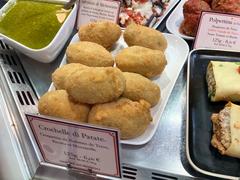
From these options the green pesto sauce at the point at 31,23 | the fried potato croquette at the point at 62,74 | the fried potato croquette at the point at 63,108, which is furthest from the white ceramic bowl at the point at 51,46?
the fried potato croquette at the point at 63,108

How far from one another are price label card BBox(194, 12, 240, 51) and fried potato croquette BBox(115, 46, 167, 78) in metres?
0.19

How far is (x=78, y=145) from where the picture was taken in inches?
32.0

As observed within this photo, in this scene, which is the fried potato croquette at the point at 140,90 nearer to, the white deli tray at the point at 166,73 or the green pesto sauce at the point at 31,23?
the white deli tray at the point at 166,73

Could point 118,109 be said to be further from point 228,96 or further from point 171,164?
point 228,96

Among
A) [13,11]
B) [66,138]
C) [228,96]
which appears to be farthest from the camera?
[13,11]

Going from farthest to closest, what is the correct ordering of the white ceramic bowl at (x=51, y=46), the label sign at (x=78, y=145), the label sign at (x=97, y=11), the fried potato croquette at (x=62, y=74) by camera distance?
the label sign at (x=97, y=11) < the white ceramic bowl at (x=51, y=46) < the fried potato croquette at (x=62, y=74) < the label sign at (x=78, y=145)

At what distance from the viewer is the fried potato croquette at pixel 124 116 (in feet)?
2.87

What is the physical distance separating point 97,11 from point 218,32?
434 millimetres

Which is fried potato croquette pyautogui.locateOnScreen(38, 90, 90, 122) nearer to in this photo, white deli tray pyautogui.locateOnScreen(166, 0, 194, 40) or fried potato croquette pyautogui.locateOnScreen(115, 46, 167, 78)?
fried potato croquette pyautogui.locateOnScreen(115, 46, 167, 78)

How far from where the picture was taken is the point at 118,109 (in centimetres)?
89

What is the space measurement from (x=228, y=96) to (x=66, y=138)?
19.7 inches

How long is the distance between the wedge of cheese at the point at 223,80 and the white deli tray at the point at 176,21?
0.23 m

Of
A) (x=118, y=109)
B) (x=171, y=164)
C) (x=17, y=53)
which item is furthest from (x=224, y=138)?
A: (x=17, y=53)

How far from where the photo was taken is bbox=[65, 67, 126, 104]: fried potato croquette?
2.85 feet
